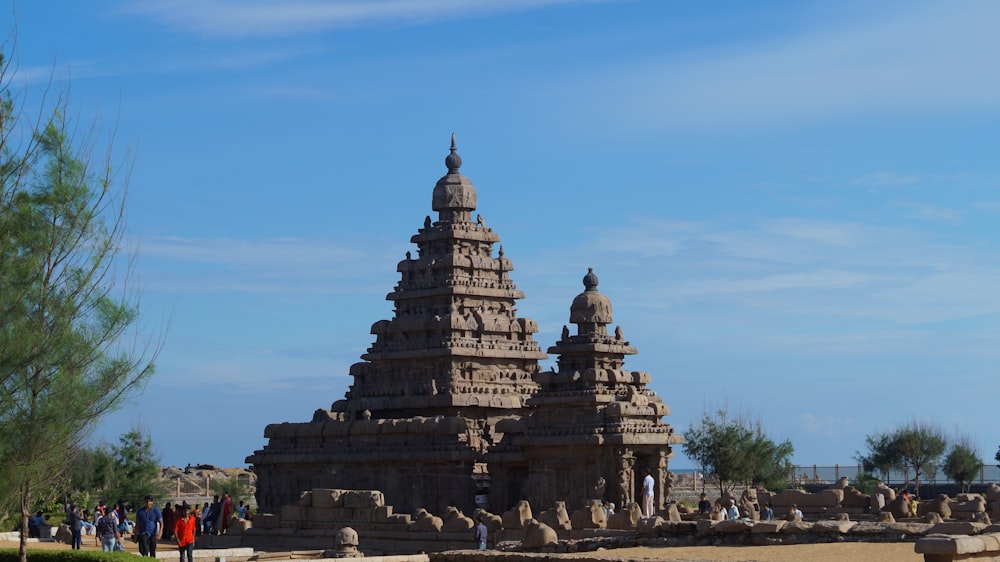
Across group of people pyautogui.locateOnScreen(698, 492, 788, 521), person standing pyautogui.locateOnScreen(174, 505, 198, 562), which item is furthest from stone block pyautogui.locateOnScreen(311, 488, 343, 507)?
person standing pyautogui.locateOnScreen(174, 505, 198, 562)

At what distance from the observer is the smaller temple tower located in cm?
4769

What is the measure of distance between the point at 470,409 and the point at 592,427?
8.01m

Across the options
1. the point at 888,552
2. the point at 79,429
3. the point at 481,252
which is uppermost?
the point at 481,252

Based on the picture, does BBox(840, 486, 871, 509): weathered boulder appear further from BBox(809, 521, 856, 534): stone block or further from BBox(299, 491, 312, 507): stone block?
BBox(809, 521, 856, 534): stone block

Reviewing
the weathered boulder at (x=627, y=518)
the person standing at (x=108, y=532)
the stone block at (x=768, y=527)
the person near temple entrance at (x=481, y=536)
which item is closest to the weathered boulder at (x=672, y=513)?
the weathered boulder at (x=627, y=518)

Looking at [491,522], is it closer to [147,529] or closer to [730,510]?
[730,510]

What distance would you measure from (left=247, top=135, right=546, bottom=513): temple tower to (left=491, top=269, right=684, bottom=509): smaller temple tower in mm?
2744

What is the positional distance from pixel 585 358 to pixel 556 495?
4.63 m

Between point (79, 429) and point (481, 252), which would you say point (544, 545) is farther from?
point (481, 252)

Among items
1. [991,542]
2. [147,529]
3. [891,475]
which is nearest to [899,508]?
[991,542]

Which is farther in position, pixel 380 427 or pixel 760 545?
pixel 380 427

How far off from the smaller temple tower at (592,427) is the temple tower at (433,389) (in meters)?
2.74

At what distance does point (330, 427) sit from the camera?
5547cm

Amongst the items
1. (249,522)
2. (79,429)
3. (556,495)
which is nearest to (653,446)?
(556,495)
